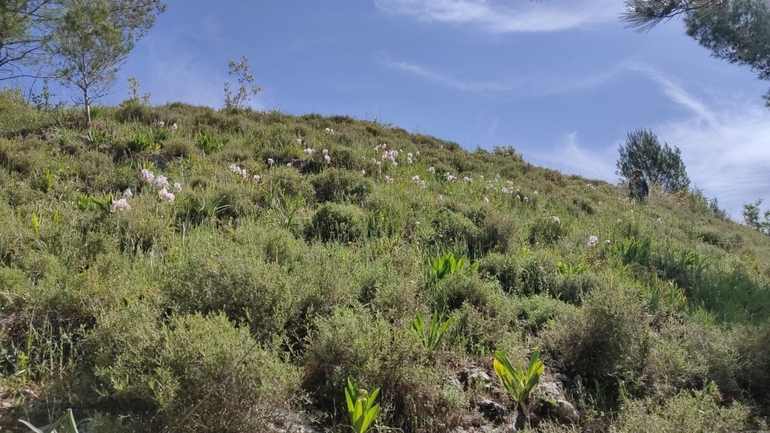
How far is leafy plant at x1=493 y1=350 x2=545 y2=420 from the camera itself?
2549 mm

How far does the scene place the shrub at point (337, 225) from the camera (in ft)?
15.3

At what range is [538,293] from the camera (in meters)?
4.20

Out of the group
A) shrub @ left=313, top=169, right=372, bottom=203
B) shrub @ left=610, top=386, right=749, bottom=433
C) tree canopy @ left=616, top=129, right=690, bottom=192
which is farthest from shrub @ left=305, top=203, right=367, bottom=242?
tree canopy @ left=616, top=129, right=690, bottom=192

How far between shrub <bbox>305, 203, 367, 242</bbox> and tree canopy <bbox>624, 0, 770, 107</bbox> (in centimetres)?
572

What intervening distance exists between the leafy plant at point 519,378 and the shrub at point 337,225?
7.66ft

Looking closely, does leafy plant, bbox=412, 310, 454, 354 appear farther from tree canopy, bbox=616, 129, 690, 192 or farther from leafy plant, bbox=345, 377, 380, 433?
tree canopy, bbox=616, 129, 690, 192

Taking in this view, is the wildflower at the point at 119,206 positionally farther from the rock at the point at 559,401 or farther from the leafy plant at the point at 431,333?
the rock at the point at 559,401

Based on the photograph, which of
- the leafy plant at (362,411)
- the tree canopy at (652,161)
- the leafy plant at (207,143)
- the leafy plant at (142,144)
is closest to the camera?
the leafy plant at (362,411)

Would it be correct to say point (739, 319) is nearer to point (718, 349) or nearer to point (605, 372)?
point (718, 349)

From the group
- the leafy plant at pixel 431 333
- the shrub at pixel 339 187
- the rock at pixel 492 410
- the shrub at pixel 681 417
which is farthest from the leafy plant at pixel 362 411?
the shrub at pixel 339 187

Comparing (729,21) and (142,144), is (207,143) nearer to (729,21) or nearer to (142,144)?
(142,144)

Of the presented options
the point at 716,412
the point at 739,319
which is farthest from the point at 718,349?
the point at 739,319

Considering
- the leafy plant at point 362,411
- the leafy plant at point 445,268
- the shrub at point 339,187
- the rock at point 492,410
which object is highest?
the shrub at point 339,187

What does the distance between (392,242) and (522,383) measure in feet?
6.82
